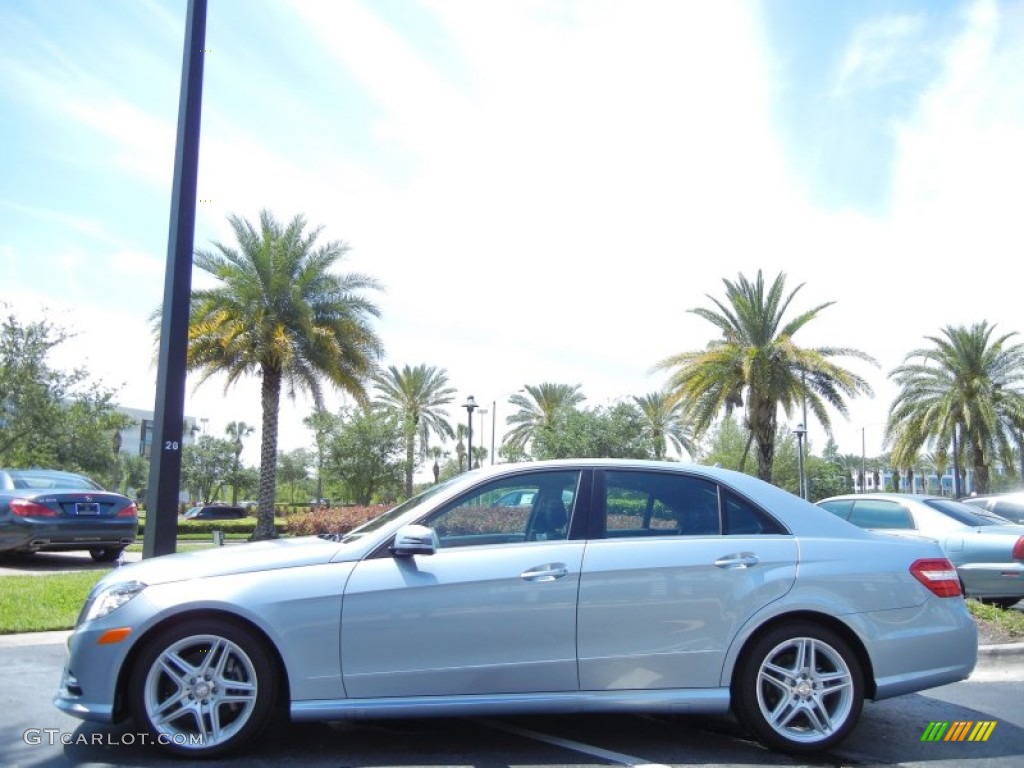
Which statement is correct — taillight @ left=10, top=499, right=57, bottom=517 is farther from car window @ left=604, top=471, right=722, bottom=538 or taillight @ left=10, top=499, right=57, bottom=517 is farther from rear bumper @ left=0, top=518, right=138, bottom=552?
car window @ left=604, top=471, right=722, bottom=538

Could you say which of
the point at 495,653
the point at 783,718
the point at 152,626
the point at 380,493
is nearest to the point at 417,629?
the point at 495,653

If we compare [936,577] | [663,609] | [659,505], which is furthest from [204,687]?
[936,577]

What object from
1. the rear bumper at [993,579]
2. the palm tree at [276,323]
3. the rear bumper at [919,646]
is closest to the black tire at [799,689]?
the rear bumper at [919,646]

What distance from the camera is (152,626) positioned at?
4109 millimetres

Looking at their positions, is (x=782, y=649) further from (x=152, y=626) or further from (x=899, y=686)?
(x=152, y=626)

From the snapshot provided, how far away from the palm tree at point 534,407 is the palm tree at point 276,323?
68.5ft

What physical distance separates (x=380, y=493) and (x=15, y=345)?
16.7 m

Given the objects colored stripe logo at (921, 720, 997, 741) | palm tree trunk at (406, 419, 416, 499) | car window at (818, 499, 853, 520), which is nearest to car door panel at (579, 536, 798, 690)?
colored stripe logo at (921, 720, 997, 741)

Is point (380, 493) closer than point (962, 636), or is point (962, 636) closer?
point (962, 636)

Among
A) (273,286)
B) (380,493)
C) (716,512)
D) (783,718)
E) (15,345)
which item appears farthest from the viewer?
(380,493)

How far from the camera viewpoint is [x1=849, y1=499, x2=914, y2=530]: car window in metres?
9.14

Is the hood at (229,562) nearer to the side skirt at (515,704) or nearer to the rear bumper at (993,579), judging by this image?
the side skirt at (515,704)

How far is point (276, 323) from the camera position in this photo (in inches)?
870
